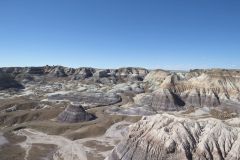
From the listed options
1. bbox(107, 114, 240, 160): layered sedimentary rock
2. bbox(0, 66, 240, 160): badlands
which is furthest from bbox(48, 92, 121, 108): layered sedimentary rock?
bbox(107, 114, 240, 160): layered sedimentary rock

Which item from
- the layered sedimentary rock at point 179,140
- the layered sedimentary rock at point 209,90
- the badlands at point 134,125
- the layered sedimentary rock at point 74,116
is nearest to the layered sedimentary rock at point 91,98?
the badlands at point 134,125

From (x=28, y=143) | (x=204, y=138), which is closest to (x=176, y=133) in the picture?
(x=204, y=138)

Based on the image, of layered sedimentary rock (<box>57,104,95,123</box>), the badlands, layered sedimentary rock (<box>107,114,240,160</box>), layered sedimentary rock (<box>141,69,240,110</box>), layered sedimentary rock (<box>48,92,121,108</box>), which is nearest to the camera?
layered sedimentary rock (<box>107,114,240,160</box>)

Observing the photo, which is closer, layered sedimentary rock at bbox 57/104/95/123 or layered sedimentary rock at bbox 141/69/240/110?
layered sedimentary rock at bbox 57/104/95/123

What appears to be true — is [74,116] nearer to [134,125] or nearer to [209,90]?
[134,125]

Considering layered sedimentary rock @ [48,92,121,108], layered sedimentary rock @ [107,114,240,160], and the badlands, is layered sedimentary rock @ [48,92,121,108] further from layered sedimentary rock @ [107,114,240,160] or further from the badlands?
layered sedimentary rock @ [107,114,240,160]

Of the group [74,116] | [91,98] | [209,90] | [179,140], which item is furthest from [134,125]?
[91,98]

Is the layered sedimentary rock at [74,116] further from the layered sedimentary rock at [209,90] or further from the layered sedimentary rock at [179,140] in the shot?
the layered sedimentary rock at [179,140]
